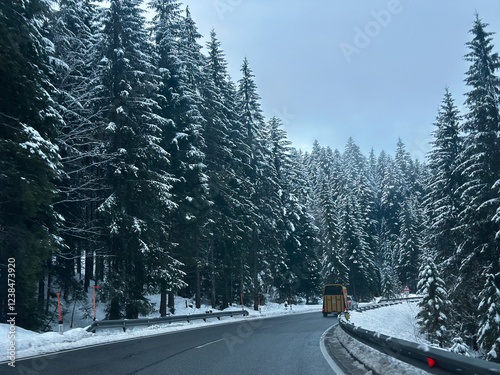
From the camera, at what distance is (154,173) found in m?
21.4

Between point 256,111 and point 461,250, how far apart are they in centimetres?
2372

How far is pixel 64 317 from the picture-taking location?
21.6 m

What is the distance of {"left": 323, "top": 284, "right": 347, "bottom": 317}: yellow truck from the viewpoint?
3488 cm

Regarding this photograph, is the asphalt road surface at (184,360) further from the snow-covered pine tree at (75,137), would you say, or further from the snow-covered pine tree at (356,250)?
the snow-covered pine tree at (356,250)

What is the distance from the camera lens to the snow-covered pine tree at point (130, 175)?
19.8 metres

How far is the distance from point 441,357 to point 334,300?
3202 cm

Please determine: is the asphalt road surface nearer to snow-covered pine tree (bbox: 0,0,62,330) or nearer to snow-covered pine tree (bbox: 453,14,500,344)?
snow-covered pine tree (bbox: 0,0,62,330)

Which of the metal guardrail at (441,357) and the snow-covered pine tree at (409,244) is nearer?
the metal guardrail at (441,357)

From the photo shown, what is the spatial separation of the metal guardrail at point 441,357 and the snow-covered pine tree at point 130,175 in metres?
14.9

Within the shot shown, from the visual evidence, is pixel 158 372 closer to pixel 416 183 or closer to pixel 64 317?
pixel 64 317

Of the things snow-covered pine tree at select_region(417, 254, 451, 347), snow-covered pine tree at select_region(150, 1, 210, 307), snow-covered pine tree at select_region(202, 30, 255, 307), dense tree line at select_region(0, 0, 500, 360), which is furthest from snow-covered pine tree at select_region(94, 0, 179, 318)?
snow-covered pine tree at select_region(417, 254, 451, 347)

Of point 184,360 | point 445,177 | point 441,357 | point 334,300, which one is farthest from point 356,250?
point 441,357

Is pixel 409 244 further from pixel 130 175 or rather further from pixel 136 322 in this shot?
pixel 136 322

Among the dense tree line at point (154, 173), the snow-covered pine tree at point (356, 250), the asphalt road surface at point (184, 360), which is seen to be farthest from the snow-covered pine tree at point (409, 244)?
the asphalt road surface at point (184, 360)
